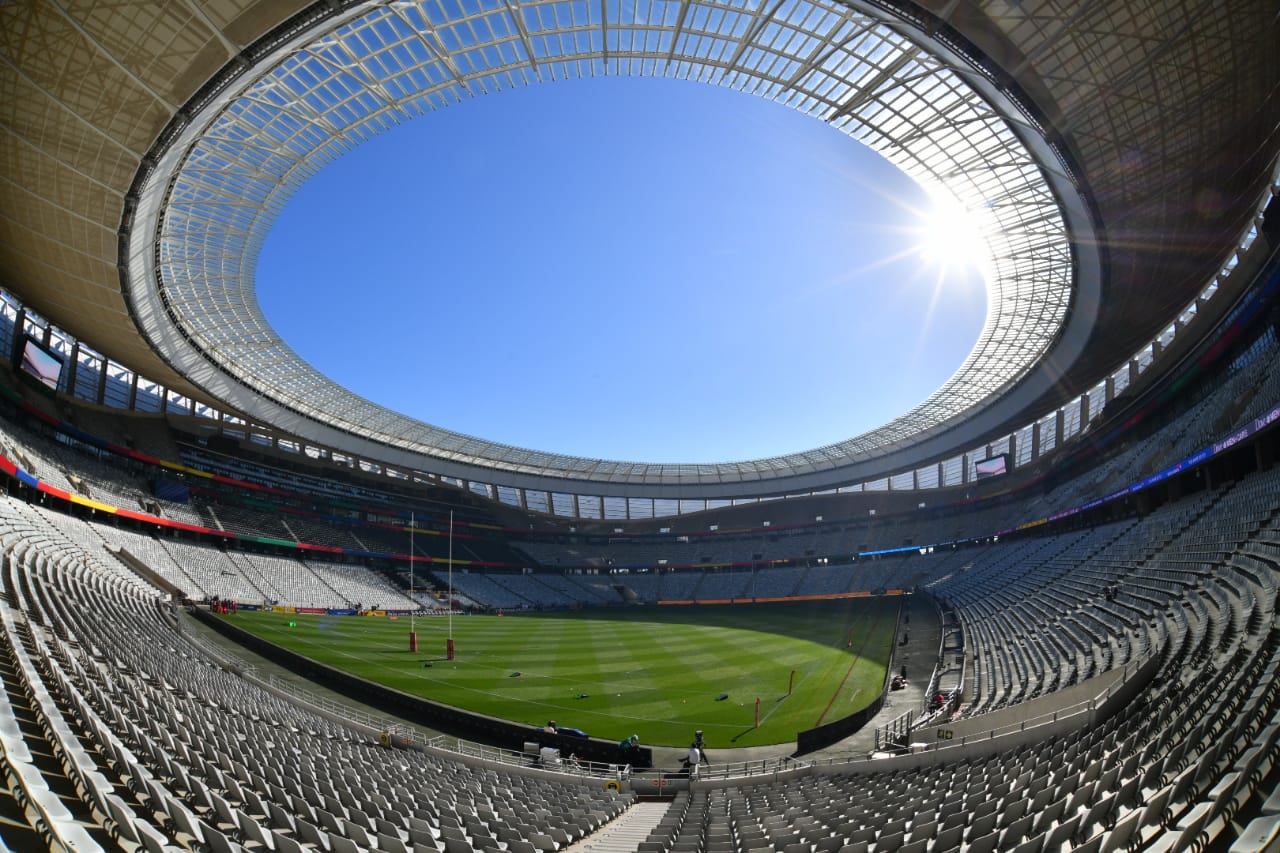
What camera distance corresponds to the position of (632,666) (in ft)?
124

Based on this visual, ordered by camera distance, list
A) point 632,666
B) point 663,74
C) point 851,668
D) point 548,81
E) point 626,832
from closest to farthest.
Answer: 1. point 626,832
2. point 548,81
3. point 663,74
4. point 851,668
5. point 632,666

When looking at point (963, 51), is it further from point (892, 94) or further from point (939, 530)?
point (939, 530)

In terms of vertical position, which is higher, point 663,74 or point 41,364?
point 663,74

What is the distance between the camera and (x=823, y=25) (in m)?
25.8

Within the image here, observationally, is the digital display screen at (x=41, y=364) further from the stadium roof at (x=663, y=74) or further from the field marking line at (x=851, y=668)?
the field marking line at (x=851, y=668)

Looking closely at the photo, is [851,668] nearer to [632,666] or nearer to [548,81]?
[632,666]

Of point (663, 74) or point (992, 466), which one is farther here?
point (992, 466)

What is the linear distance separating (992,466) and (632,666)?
169 ft

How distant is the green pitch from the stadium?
0.42 metres

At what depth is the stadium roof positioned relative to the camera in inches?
835

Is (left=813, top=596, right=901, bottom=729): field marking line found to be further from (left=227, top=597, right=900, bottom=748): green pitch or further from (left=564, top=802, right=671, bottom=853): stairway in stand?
(left=564, top=802, right=671, bottom=853): stairway in stand

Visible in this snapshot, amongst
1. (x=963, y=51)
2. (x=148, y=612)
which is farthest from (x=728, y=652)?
(x=963, y=51)

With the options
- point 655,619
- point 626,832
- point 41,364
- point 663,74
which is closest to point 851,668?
point 626,832

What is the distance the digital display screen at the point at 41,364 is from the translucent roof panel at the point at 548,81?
1064 centimetres
